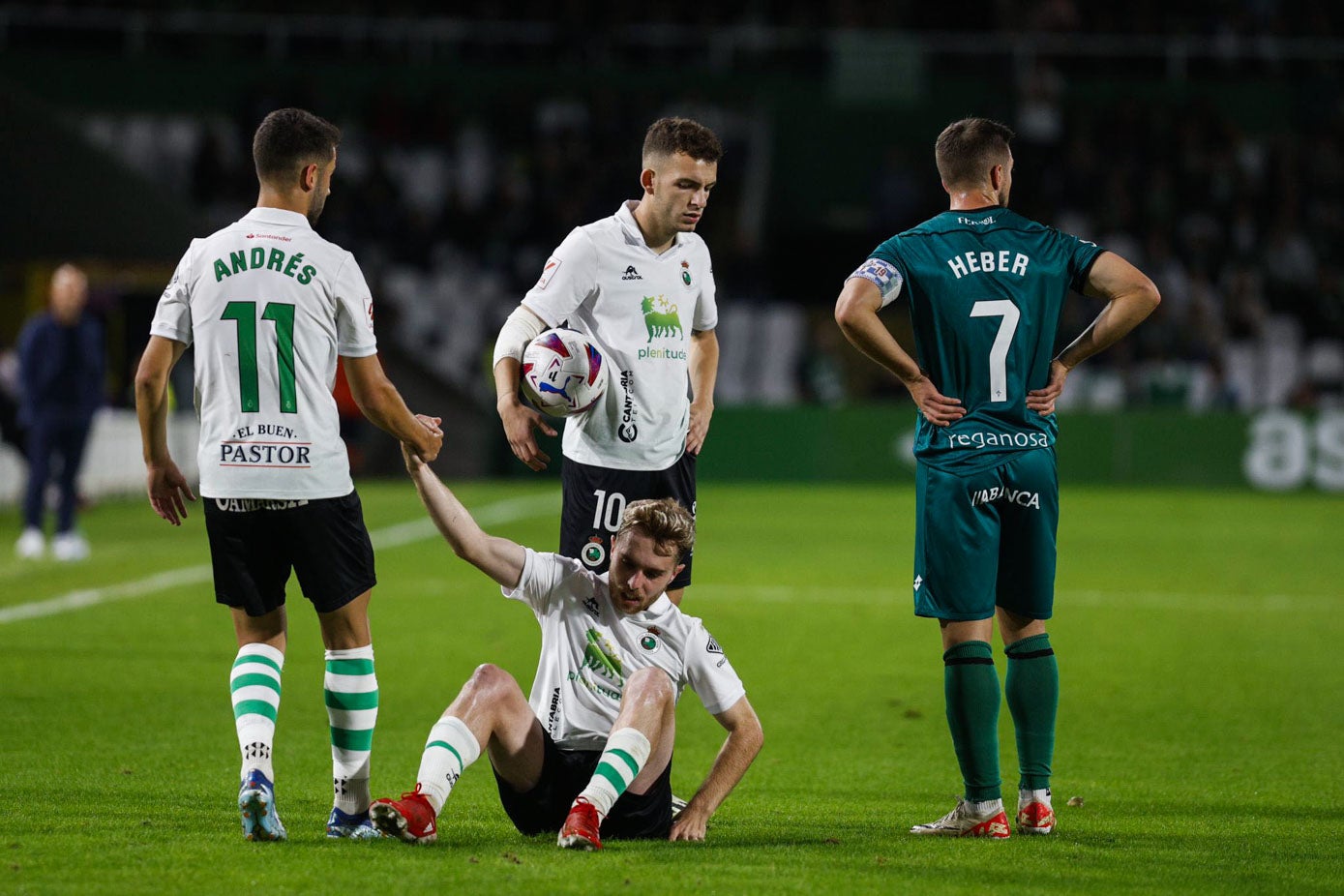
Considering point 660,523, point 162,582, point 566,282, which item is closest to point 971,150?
point 566,282

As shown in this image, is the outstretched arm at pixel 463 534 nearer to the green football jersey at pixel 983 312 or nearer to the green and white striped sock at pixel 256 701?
the green and white striped sock at pixel 256 701

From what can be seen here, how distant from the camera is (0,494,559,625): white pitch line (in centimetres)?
1077

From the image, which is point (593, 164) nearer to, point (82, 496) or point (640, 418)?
point (82, 496)

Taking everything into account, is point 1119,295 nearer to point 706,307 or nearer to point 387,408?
point 706,307

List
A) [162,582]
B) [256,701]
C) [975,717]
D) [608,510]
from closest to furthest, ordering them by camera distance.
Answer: [256,701]
[975,717]
[608,510]
[162,582]

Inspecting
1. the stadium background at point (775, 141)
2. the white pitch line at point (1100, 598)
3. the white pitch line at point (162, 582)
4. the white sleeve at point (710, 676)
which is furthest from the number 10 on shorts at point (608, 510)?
the stadium background at point (775, 141)

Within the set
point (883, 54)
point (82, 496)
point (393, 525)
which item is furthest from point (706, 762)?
point (883, 54)

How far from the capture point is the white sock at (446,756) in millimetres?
4773

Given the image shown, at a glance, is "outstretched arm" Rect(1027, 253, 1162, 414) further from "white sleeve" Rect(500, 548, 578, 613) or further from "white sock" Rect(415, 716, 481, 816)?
"white sock" Rect(415, 716, 481, 816)

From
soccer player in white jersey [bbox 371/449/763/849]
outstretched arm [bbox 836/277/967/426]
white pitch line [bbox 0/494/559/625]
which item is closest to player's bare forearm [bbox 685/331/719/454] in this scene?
outstretched arm [bbox 836/277/967/426]

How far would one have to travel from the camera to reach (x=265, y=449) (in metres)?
4.96

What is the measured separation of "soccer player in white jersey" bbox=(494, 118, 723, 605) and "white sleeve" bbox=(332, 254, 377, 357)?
0.87 metres

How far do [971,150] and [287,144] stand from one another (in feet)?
7.10

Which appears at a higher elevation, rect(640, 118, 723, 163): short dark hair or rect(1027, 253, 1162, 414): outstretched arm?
rect(640, 118, 723, 163): short dark hair
